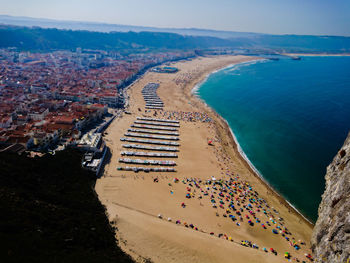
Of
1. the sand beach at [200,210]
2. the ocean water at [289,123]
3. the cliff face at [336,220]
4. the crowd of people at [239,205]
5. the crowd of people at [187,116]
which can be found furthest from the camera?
the crowd of people at [187,116]

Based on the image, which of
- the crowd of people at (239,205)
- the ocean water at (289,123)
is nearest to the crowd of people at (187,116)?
the ocean water at (289,123)

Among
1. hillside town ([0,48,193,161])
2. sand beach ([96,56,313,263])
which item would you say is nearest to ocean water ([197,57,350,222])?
sand beach ([96,56,313,263])

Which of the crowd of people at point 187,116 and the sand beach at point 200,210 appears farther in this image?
the crowd of people at point 187,116

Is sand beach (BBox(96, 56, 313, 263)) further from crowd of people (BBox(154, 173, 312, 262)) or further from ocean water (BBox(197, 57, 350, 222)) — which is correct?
ocean water (BBox(197, 57, 350, 222))

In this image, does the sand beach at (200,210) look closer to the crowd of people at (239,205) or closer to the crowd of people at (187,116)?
the crowd of people at (239,205)

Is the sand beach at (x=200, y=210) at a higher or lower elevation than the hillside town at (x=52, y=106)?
lower

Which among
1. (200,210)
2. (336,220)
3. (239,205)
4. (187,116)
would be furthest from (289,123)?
(200,210)

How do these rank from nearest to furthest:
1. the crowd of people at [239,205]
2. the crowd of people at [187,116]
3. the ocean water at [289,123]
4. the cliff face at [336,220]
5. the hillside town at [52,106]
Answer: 1. the cliff face at [336,220]
2. the crowd of people at [239,205]
3. the hillside town at [52,106]
4. the ocean water at [289,123]
5. the crowd of people at [187,116]
